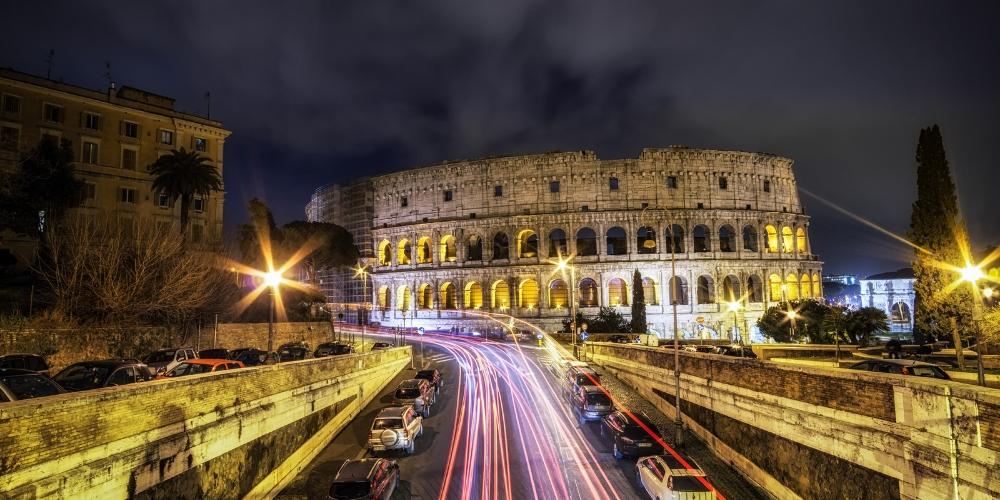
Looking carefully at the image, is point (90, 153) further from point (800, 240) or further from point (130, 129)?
point (800, 240)

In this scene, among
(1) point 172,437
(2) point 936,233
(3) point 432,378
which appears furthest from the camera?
(3) point 432,378

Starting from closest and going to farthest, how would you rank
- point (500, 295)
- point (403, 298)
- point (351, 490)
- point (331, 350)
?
point (351, 490) → point (331, 350) → point (500, 295) → point (403, 298)

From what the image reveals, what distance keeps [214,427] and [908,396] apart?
1660 centimetres

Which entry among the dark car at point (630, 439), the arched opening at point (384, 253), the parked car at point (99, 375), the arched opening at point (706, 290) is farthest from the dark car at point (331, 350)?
the arched opening at point (706, 290)

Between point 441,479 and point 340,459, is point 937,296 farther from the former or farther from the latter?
point 340,459

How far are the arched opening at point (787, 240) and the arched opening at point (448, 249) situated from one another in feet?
132

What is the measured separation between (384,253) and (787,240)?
51.5 metres

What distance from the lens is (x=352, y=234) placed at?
235 feet

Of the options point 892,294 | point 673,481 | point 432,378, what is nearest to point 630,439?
point 673,481

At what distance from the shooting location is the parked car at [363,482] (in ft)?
42.5

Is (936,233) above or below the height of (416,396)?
above

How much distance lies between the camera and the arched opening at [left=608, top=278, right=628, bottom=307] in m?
60.2

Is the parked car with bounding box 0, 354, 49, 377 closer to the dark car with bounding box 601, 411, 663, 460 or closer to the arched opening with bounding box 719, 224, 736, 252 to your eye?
the dark car with bounding box 601, 411, 663, 460

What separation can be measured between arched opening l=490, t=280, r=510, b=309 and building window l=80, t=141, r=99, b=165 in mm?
39158
